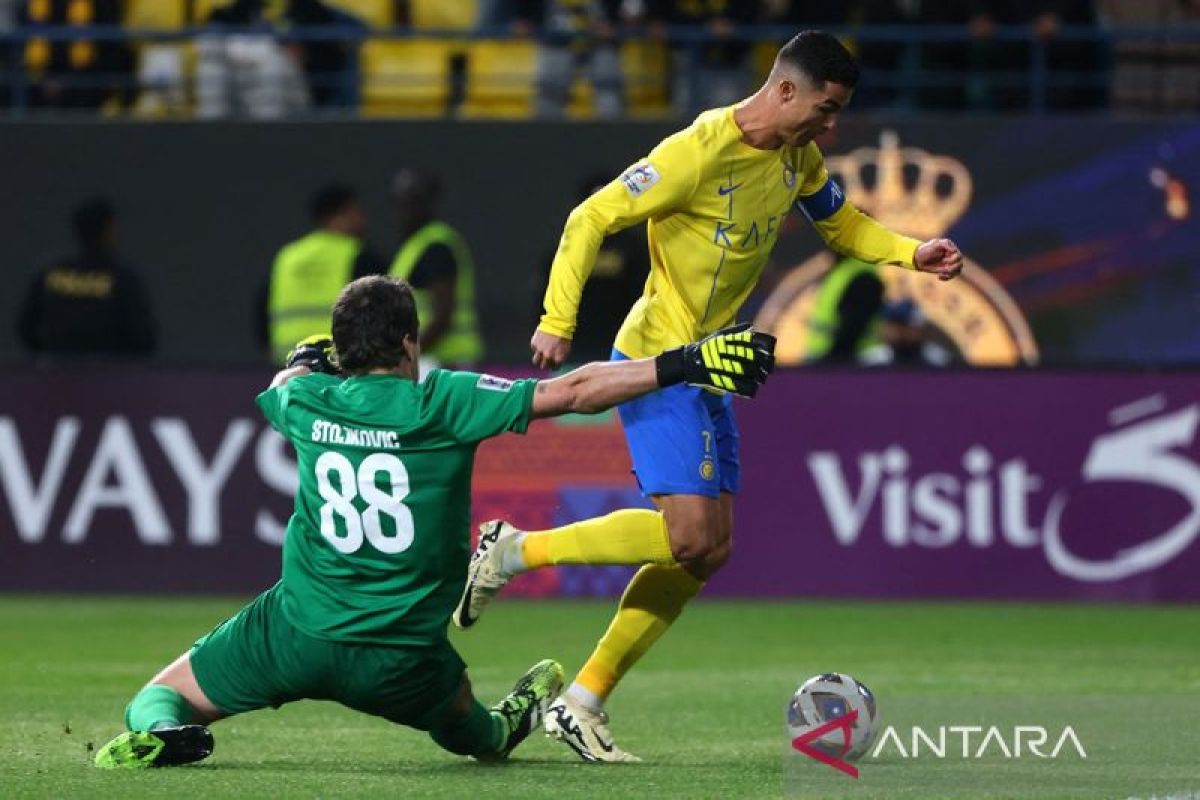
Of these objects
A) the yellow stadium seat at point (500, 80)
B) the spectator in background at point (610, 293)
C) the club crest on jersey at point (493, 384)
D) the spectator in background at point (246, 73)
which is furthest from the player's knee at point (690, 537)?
the spectator in background at point (246, 73)

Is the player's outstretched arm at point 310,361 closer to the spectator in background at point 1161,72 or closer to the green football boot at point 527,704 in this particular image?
the green football boot at point 527,704

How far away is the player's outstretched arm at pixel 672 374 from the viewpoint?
22.8 ft

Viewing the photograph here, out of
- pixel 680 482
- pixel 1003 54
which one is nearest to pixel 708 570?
pixel 680 482

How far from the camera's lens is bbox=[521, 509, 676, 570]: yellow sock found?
26.9 ft

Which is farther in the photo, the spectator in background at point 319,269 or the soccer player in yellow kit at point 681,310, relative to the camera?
the spectator in background at point 319,269

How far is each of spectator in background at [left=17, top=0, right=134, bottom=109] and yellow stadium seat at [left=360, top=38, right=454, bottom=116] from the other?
5.42 feet

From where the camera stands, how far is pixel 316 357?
25.0ft

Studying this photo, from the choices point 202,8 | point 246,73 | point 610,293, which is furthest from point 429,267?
point 202,8

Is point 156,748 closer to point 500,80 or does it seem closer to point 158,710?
point 158,710

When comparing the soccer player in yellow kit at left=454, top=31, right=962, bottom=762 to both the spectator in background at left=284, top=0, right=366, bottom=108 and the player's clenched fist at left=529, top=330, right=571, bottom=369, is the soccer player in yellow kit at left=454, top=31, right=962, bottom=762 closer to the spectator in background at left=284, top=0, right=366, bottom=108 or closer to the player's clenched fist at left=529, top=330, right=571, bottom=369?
the player's clenched fist at left=529, top=330, right=571, bottom=369

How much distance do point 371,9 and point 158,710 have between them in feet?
36.7

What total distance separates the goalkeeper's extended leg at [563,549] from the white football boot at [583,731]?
1.44 ft

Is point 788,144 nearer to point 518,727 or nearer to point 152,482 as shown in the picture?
point 518,727

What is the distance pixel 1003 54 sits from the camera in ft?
57.0
